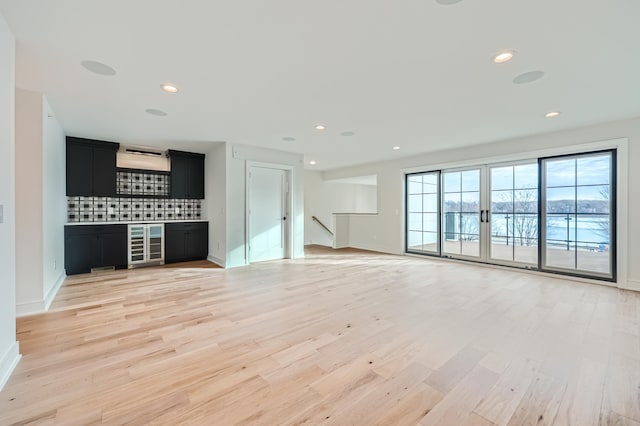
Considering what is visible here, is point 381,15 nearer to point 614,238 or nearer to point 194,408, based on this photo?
point 194,408

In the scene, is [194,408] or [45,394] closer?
[194,408]

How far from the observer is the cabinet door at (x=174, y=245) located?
222 inches

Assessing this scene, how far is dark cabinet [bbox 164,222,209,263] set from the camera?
5.67 m

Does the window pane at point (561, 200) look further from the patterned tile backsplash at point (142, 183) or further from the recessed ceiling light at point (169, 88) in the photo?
the patterned tile backsplash at point (142, 183)

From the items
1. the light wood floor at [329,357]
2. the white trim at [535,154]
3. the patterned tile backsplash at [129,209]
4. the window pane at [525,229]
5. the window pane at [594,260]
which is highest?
the white trim at [535,154]

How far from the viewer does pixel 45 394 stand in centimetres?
168

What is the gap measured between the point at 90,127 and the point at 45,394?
4.20 meters

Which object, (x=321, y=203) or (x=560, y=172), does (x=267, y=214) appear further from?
(x=560, y=172)

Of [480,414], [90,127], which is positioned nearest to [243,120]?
[90,127]

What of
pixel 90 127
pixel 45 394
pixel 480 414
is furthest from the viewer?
pixel 90 127

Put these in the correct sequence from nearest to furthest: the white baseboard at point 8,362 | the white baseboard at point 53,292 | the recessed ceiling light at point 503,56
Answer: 1. the white baseboard at point 8,362
2. the recessed ceiling light at point 503,56
3. the white baseboard at point 53,292

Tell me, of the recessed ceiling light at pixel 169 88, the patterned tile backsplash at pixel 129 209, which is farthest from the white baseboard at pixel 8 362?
the patterned tile backsplash at pixel 129 209

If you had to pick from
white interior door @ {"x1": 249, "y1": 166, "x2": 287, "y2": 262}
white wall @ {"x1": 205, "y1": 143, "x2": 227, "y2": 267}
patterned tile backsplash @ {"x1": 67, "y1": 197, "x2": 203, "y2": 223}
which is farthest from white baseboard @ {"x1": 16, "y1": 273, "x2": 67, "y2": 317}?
white interior door @ {"x1": 249, "y1": 166, "x2": 287, "y2": 262}

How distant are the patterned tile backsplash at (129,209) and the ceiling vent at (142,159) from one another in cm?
72
